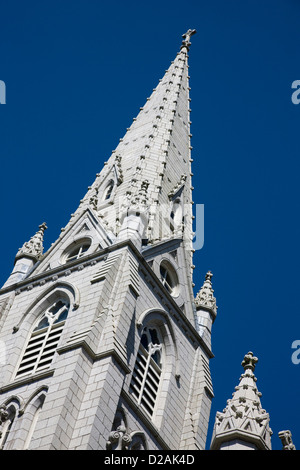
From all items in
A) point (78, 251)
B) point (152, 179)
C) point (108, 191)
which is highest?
point (152, 179)

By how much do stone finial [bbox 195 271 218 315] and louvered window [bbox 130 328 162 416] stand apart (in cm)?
536

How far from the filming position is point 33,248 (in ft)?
163

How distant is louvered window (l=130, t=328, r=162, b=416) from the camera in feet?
135

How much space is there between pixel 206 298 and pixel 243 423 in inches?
795

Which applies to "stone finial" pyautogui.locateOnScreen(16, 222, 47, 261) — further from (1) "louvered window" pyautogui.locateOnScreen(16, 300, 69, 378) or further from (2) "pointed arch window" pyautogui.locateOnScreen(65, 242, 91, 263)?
(1) "louvered window" pyautogui.locateOnScreen(16, 300, 69, 378)

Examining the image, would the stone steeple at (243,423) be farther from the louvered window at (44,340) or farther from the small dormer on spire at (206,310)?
the small dormer on spire at (206,310)

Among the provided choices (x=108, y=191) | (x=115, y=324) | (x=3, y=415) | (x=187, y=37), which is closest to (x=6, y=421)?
(x=3, y=415)

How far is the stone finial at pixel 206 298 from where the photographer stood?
49.1 metres

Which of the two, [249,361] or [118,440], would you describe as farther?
[118,440]

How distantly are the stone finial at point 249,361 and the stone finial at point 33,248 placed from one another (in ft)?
58.0

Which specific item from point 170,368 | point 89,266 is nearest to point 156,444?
point 170,368

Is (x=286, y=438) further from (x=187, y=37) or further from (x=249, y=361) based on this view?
(x=187, y=37)

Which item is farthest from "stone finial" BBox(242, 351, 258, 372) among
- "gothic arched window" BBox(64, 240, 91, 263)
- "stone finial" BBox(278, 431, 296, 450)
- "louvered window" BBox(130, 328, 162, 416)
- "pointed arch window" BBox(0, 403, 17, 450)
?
"gothic arched window" BBox(64, 240, 91, 263)

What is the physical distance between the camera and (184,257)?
49.5 meters
